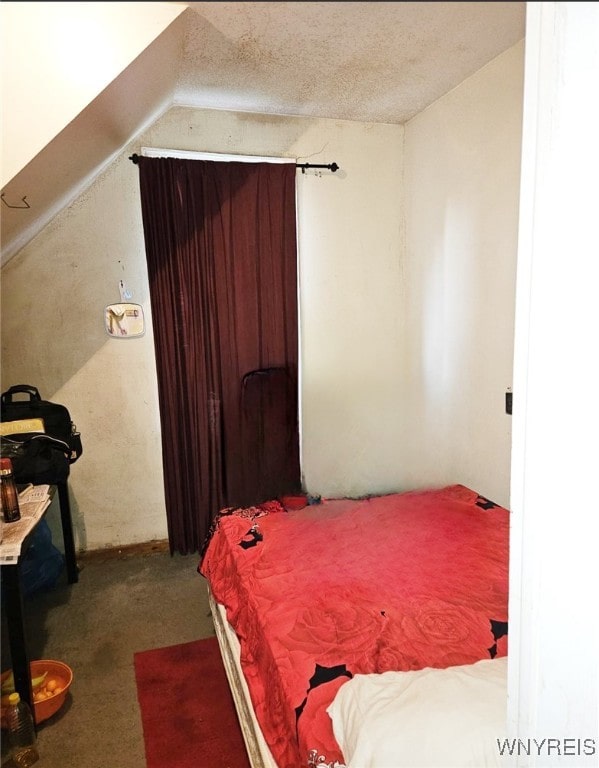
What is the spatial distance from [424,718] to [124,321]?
244 cm

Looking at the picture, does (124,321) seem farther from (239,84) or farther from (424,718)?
(424,718)

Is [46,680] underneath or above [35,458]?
underneath

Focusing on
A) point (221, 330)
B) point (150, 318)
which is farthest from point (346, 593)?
point (150, 318)

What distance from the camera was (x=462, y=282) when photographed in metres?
2.51

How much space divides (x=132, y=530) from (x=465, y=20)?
303cm

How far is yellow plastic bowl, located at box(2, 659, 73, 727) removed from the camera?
166 cm

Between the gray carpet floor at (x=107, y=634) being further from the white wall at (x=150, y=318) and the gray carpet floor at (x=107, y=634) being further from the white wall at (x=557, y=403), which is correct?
the white wall at (x=557, y=403)

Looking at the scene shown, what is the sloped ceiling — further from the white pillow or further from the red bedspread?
the red bedspread

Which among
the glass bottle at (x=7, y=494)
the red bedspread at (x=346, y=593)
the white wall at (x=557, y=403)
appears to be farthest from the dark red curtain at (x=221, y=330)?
the white wall at (x=557, y=403)

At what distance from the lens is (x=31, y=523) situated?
1603mm

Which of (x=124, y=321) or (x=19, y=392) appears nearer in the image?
(x=19, y=392)

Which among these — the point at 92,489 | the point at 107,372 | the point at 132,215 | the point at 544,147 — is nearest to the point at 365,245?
the point at 132,215

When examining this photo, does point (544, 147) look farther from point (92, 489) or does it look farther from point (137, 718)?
point (92, 489)

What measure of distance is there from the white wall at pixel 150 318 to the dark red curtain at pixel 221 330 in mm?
142
